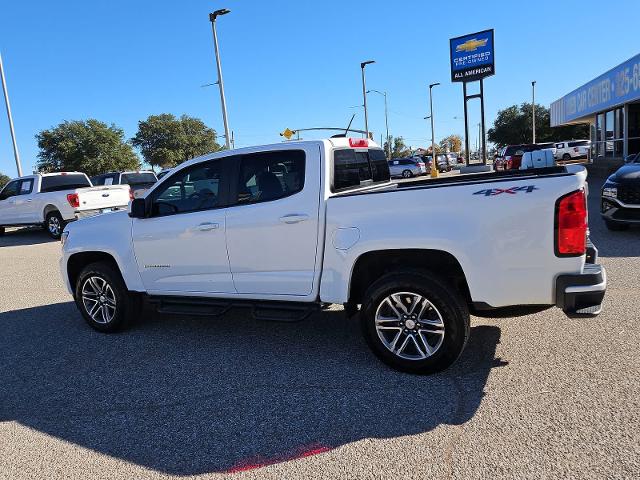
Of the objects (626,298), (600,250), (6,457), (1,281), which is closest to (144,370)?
(6,457)

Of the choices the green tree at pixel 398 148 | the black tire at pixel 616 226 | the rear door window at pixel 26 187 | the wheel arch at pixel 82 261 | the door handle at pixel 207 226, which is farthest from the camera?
the green tree at pixel 398 148

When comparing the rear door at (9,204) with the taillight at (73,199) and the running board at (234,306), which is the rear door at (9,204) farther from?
the running board at (234,306)

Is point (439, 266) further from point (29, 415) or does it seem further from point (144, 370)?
point (29, 415)

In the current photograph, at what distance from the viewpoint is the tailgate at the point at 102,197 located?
14258 millimetres

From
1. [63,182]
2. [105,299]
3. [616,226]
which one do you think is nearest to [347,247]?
[105,299]

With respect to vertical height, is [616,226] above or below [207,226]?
below

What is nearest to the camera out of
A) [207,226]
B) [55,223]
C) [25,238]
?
[207,226]

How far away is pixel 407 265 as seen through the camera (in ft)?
13.3

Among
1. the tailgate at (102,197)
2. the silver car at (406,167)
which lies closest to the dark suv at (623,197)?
the tailgate at (102,197)

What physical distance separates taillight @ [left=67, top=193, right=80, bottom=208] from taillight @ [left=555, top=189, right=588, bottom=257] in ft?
44.7

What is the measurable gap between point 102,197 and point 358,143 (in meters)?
11.6

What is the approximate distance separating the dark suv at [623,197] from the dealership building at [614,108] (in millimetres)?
14261

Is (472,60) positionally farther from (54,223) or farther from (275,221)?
(275,221)

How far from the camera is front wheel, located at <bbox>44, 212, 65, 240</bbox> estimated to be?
1461cm
